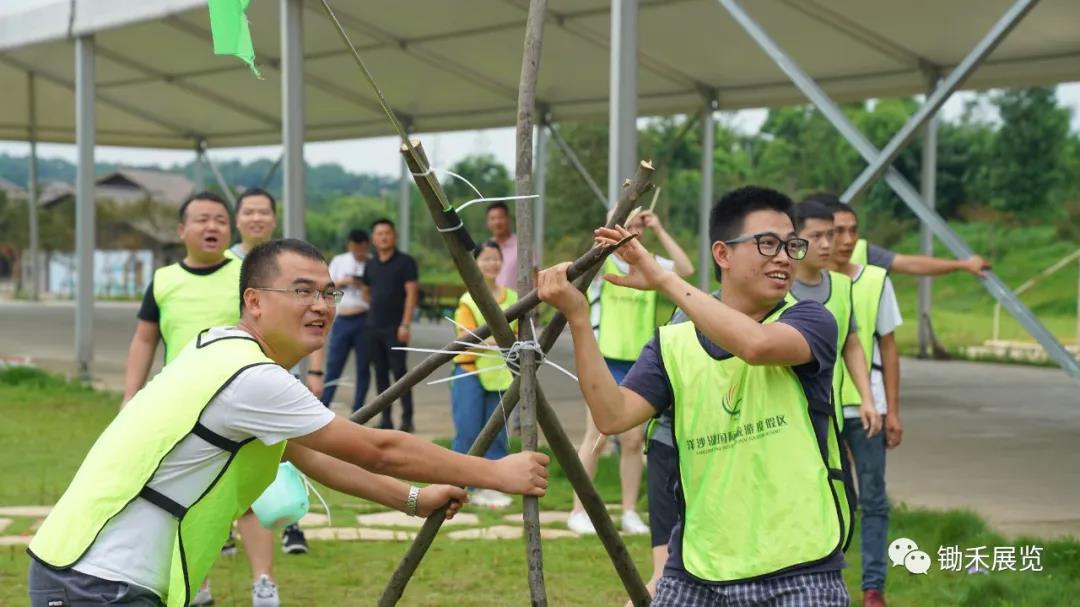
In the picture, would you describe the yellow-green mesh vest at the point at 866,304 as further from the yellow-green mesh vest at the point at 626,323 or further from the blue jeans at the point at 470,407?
the blue jeans at the point at 470,407

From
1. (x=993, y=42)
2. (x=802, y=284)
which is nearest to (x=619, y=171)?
(x=993, y=42)

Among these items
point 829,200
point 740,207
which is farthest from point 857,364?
point 740,207

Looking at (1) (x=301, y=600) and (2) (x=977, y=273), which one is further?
(2) (x=977, y=273)

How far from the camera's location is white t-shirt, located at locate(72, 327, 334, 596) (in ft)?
9.74

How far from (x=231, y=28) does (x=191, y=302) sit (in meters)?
2.67

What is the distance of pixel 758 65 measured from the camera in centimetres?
1377

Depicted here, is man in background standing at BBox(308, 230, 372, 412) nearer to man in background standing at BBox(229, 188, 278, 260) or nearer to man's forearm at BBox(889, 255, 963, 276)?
man in background standing at BBox(229, 188, 278, 260)

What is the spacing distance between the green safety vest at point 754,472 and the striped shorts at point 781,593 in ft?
0.10

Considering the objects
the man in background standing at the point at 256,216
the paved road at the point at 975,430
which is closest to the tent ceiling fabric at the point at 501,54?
the paved road at the point at 975,430

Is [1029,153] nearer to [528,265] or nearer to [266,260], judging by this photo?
[528,265]

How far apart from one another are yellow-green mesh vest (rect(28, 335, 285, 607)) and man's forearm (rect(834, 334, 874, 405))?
3.04 meters

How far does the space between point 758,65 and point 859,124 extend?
3370cm

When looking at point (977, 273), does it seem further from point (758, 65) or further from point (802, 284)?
point (758, 65)

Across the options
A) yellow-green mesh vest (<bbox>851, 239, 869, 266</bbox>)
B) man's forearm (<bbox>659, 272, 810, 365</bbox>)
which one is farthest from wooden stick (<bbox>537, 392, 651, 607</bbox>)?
yellow-green mesh vest (<bbox>851, 239, 869, 266</bbox>)
